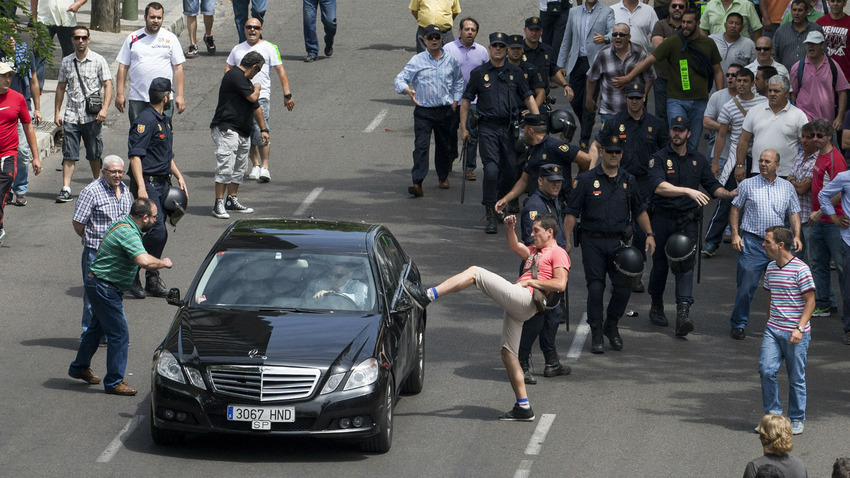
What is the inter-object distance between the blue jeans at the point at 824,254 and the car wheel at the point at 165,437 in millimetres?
7115

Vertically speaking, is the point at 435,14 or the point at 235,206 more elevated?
the point at 435,14

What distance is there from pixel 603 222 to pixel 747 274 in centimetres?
168

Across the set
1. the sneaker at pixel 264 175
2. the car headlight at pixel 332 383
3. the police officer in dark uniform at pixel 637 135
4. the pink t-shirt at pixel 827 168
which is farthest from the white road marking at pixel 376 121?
the car headlight at pixel 332 383

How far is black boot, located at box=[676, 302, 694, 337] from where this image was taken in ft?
42.2

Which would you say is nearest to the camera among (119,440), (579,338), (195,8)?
(119,440)

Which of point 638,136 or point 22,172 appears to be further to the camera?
point 22,172

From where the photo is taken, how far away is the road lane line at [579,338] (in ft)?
41.1

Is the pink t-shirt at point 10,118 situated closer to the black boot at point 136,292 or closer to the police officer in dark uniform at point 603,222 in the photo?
the black boot at point 136,292

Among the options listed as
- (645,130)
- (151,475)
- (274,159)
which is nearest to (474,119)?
(645,130)

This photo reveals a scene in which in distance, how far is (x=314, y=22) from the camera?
81.2 ft

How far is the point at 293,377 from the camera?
30.7ft

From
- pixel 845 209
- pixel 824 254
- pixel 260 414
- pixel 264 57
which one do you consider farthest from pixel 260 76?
pixel 260 414

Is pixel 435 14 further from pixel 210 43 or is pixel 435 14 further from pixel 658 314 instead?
pixel 658 314

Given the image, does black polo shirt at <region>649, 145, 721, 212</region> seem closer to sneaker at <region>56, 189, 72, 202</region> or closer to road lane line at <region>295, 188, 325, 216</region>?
road lane line at <region>295, 188, 325, 216</region>
